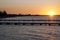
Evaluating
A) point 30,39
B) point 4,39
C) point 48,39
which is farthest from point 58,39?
point 4,39

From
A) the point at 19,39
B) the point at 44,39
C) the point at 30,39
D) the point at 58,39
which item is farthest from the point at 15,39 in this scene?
the point at 58,39

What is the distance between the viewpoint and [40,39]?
22406 mm

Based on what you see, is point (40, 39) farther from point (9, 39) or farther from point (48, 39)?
point (9, 39)

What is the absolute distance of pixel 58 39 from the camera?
22.1 metres

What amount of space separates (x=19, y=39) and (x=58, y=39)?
16.8 ft

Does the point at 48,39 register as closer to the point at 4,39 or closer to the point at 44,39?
the point at 44,39

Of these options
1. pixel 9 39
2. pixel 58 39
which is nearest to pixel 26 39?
pixel 9 39

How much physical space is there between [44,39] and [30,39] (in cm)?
185

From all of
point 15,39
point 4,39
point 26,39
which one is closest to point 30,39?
point 26,39

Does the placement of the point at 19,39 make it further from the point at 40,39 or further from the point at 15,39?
the point at 40,39

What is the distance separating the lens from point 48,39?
872 inches

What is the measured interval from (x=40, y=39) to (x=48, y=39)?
3.50 ft

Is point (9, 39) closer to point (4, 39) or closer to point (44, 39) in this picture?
point (4, 39)

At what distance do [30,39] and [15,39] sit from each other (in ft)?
6.50
